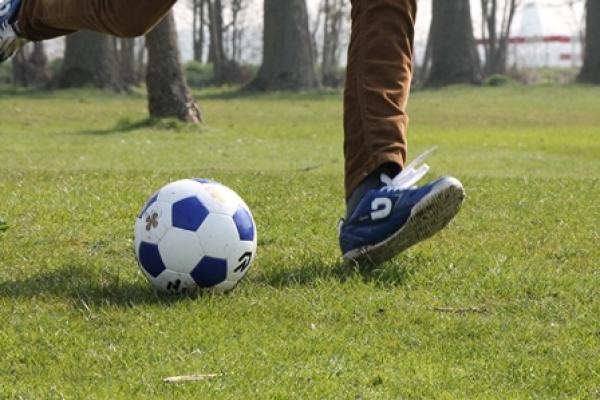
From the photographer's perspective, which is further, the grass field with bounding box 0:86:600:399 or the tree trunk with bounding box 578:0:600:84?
the tree trunk with bounding box 578:0:600:84

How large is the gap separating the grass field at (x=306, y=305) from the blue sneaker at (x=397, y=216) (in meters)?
0.11

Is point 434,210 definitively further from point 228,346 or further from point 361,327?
point 228,346

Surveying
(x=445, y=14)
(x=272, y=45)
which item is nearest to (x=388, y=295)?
(x=272, y=45)

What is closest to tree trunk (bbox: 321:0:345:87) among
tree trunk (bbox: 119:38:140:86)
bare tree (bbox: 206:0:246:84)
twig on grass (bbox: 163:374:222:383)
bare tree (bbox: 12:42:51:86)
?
bare tree (bbox: 206:0:246:84)

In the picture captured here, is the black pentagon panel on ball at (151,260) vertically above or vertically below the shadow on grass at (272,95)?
above

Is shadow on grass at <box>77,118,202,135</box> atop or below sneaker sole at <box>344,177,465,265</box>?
below

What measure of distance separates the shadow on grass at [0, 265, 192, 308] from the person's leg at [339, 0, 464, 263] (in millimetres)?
820

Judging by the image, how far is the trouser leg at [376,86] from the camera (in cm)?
448

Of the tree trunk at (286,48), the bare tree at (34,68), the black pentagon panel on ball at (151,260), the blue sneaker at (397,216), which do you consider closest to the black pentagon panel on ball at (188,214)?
the black pentagon panel on ball at (151,260)

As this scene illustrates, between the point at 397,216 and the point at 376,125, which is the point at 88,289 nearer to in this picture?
the point at 397,216

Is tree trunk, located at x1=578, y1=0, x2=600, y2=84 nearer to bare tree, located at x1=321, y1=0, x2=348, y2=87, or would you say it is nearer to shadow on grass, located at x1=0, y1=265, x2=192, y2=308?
bare tree, located at x1=321, y1=0, x2=348, y2=87

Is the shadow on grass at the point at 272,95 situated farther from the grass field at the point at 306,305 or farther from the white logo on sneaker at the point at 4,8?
the white logo on sneaker at the point at 4,8

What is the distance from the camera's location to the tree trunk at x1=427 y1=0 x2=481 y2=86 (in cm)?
3956

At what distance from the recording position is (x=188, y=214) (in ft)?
13.4
